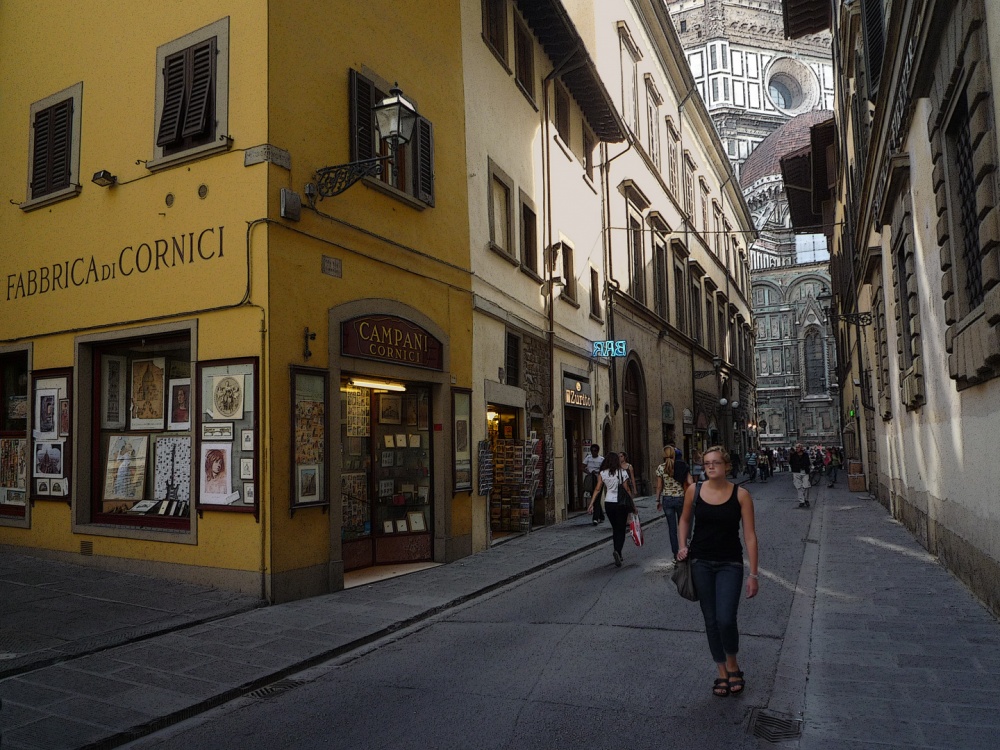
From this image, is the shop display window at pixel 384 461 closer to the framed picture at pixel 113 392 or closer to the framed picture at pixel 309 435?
the framed picture at pixel 309 435

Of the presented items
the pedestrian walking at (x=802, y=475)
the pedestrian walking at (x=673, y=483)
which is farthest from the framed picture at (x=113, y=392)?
the pedestrian walking at (x=802, y=475)

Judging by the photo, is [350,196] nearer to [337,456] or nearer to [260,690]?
[337,456]

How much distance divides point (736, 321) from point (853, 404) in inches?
680

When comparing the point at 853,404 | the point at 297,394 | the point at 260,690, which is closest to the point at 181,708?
the point at 260,690

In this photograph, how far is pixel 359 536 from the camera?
11.1 meters

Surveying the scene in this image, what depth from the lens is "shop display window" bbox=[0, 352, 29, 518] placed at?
11.3m

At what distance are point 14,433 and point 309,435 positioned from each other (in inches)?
199

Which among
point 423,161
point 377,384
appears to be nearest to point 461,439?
point 377,384

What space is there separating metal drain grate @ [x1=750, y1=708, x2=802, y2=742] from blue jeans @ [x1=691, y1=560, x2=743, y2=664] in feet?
1.55

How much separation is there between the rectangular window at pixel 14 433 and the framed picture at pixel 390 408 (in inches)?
183

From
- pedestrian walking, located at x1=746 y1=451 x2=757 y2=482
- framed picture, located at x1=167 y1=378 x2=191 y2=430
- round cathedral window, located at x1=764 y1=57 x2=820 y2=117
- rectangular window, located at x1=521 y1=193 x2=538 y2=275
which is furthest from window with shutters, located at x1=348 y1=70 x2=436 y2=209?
round cathedral window, located at x1=764 y1=57 x2=820 y2=117

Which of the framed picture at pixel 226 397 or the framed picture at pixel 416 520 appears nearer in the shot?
the framed picture at pixel 226 397

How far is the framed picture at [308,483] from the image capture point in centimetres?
920

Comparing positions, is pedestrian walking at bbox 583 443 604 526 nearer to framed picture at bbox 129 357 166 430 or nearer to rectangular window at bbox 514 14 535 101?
rectangular window at bbox 514 14 535 101
